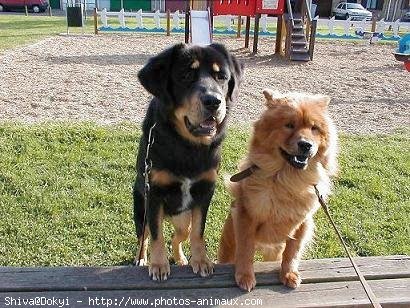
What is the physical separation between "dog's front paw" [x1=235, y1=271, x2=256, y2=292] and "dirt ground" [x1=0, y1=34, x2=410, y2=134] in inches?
182

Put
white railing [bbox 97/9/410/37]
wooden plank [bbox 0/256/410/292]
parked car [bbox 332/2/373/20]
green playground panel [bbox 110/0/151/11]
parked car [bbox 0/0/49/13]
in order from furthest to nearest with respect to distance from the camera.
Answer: green playground panel [bbox 110/0/151/11] < parked car [bbox 332/2/373/20] < parked car [bbox 0/0/49/13] < white railing [bbox 97/9/410/37] < wooden plank [bbox 0/256/410/292]

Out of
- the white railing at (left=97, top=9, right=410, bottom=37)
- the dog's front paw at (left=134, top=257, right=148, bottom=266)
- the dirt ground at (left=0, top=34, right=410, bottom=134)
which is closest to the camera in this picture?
the dog's front paw at (left=134, top=257, right=148, bottom=266)

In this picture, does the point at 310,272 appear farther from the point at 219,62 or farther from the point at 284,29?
the point at 284,29

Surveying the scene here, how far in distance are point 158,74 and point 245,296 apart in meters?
1.60

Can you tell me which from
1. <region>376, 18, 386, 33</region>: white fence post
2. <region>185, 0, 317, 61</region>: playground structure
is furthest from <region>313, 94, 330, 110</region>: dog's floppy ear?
<region>376, 18, 386, 33</region>: white fence post

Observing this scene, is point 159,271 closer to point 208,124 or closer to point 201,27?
point 208,124

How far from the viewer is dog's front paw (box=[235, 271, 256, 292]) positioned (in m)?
2.74

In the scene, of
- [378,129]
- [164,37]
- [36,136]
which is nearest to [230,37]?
[164,37]

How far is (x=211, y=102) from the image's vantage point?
262 centimetres

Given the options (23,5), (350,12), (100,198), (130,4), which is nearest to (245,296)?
(100,198)

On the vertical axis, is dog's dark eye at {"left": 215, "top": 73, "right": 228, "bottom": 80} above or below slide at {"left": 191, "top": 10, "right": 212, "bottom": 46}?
above

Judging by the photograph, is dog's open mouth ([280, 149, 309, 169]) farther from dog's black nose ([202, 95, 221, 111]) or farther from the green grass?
the green grass

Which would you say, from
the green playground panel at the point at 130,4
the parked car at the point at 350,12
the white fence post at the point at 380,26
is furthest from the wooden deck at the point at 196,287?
the green playground panel at the point at 130,4

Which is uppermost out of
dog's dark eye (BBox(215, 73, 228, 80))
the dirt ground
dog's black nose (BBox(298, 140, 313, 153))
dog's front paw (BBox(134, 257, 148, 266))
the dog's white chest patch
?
dog's dark eye (BBox(215, 73, 228, 80))
